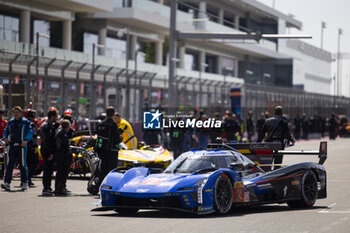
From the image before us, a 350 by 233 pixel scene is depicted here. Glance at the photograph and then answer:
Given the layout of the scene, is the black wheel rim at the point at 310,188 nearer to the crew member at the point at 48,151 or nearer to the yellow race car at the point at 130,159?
the crew member at the point at 48,151

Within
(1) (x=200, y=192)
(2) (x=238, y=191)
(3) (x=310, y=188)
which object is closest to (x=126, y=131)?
(3) (x=310, y=188)

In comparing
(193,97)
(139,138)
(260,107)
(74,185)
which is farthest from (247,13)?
(74,185)

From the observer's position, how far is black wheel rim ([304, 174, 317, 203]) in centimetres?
1241

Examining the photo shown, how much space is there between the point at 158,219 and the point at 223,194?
1.05 metres

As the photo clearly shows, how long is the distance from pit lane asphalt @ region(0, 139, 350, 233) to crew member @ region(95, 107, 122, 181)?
80 centimetres

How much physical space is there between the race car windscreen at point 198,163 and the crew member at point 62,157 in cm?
351

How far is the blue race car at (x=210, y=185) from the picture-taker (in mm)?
10641

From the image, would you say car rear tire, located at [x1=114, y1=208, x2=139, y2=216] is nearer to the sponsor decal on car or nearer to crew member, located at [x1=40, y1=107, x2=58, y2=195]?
the sponsor decal on car

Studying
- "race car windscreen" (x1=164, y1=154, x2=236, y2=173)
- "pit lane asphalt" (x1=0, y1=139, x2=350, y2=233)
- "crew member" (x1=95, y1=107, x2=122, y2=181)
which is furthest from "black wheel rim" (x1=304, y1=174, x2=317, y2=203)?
"crew member" (x1=95, y1=107, x2=122, y2=181)

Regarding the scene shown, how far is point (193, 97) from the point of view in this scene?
3841 centimetres

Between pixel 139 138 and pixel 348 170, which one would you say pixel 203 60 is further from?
pixel 348 170

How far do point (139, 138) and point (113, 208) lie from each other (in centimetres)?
2127

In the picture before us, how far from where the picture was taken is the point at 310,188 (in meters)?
12.5

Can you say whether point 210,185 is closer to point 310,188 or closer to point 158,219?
point 158,219
